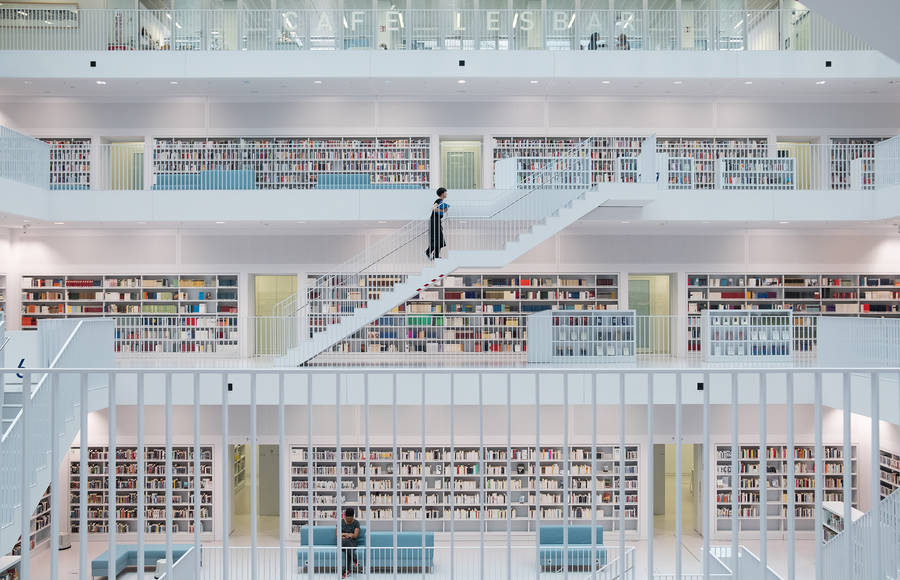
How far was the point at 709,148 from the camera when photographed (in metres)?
13.6

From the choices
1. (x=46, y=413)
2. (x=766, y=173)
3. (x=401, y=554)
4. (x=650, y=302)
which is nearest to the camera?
(x=46, y=413)

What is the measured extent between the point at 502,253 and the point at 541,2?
18.4ft

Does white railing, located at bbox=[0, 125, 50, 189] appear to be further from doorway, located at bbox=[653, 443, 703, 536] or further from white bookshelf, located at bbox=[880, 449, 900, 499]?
white bookshelf, located at bbox=[880, 449, 900, 499]


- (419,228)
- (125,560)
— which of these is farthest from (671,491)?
(125,560)

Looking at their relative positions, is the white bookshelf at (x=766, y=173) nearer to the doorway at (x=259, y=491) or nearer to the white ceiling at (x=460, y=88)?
the white ceiling at (x=460, y=88)

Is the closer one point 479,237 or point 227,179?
point 479,237

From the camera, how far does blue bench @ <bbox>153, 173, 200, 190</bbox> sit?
12.4 metres

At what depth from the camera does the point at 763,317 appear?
12.5 meters

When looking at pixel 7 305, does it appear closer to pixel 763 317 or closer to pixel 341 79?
pixel 341 79

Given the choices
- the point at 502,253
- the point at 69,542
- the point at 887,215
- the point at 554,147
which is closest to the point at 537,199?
the point at 502,253

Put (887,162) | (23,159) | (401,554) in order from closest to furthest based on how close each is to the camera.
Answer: (401,554)
(23,159)
(887,162)

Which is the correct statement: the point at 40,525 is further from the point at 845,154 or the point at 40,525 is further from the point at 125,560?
the point at 845,154

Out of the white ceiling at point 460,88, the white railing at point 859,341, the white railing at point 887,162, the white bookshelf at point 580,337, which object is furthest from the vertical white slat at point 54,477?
the white railing at point 887,162

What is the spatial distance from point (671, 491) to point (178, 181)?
435 inches
